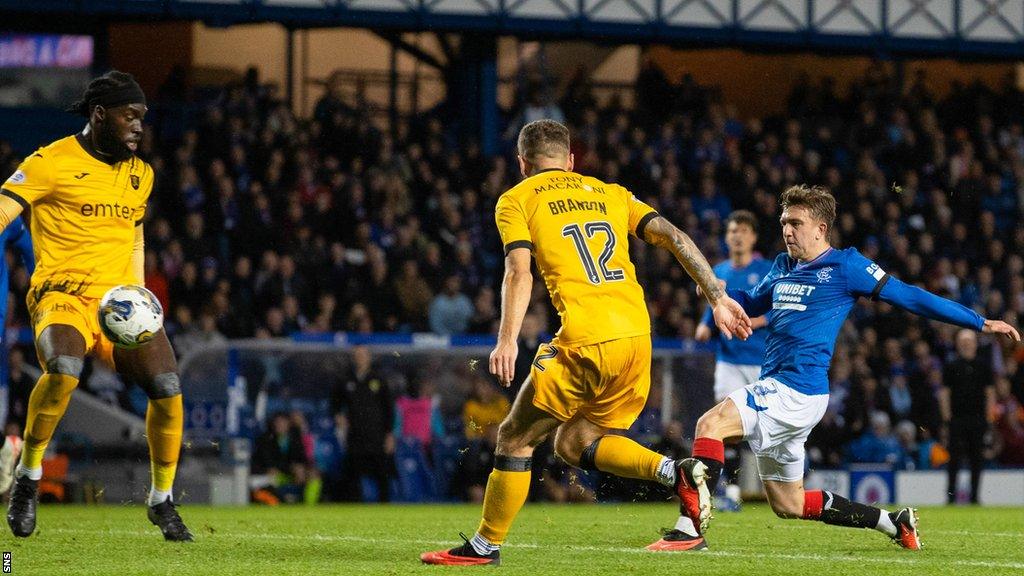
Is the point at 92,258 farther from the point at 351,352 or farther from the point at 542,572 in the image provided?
the point at 351,352

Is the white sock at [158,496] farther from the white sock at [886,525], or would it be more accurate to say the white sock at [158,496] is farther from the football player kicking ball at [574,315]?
the white sock at [886,525]

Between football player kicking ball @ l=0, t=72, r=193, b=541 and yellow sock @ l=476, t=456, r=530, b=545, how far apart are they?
203cm

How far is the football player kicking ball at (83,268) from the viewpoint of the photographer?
810 cm

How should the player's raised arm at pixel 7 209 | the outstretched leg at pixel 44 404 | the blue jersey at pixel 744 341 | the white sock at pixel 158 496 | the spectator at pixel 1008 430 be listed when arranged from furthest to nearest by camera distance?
1. the spectator at pixel 1008 430
2. the blue jersey at pixel 744 341
3. the white sock at pixel 158 496
4. the outstretched leg at pixel 44 404
5. the player's raised arm at pixel 7 209

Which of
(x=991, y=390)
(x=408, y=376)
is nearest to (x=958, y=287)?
(x=991, y=390)

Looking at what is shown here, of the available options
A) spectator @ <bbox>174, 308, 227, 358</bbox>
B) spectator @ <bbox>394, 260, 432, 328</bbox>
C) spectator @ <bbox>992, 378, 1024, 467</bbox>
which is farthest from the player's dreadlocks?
spectator @ <bbox>992, 378, 1024, 467</bbox>

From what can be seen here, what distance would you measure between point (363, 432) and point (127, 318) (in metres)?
7.94

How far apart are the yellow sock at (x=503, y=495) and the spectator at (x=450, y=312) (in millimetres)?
10488

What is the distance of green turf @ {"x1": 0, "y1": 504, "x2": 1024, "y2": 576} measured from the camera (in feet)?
23.5

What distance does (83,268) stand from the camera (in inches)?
324

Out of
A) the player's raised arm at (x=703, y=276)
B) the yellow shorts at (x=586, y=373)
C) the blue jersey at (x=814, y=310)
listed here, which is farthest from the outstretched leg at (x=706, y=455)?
the player's raised arm at (x=703, y=276)

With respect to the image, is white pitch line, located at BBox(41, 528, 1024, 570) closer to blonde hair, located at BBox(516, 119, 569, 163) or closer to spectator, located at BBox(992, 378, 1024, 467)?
blonde hair, located at BBox(516, 119, 569, 163)

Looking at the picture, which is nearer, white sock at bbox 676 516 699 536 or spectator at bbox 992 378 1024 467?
white sock at bbox 676 516 699 536

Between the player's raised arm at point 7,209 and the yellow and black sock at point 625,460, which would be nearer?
the yellow and black sock at point 625,460
